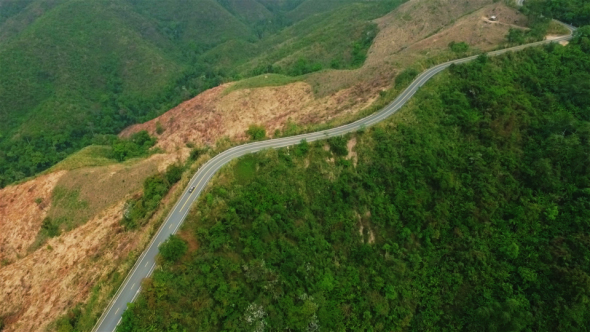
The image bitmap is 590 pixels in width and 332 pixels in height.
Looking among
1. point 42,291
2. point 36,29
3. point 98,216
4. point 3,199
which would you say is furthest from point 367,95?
point 36,29

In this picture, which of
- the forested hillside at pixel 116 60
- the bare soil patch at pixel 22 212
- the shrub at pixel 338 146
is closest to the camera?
the shrub at pixel 338 146

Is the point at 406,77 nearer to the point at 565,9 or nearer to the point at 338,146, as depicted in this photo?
the point at 338,146

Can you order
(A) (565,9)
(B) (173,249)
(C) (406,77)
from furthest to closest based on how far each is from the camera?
(A) (565,9)
(C) (406,77)
(B) (173,249)

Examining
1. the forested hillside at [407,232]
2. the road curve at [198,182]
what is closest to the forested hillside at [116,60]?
the road curve at [198,182]

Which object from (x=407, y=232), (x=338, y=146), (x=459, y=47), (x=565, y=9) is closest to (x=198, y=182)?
(x=338, y=146)

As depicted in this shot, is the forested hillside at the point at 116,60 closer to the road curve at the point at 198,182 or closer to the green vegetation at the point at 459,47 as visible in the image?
the green vegetation at the point at 459,47

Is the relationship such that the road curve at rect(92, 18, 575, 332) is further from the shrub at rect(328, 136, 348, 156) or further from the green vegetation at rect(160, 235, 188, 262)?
the green vegetation at rect(160, 235, 188, 262)

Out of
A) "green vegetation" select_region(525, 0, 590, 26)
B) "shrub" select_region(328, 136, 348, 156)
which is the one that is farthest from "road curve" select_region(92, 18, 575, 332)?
"green vegetation" select_region(525, 0, 590, 26)
